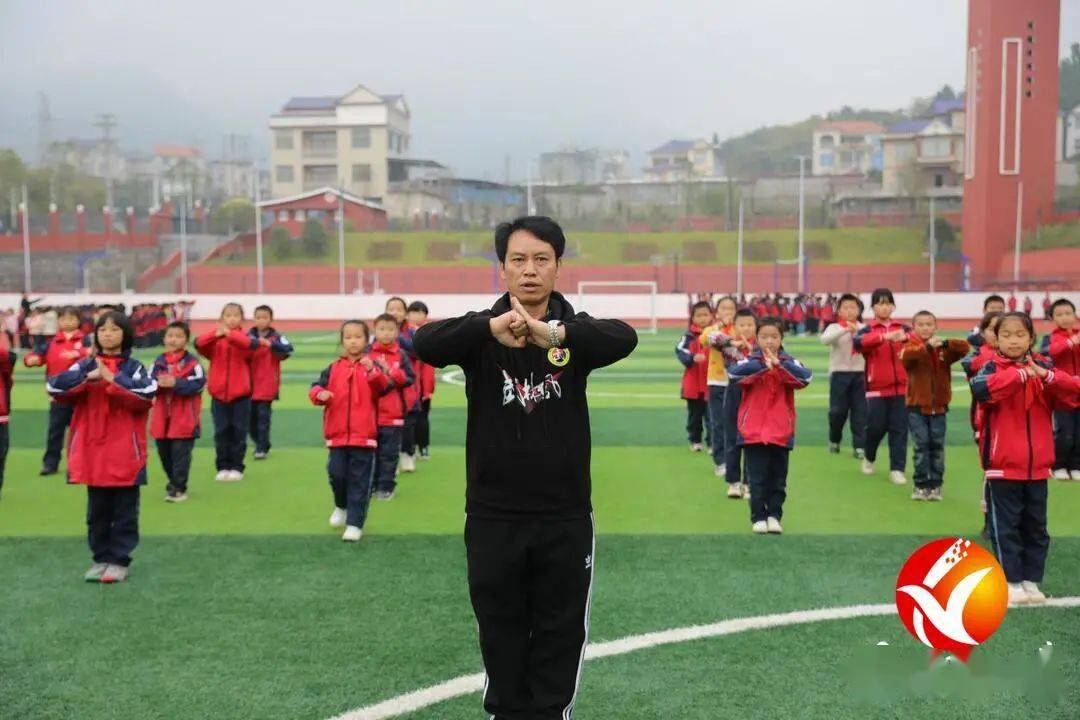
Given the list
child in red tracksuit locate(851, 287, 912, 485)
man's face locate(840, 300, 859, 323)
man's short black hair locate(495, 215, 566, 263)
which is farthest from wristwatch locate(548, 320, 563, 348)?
man's face locate(840, 300, 859, 323)

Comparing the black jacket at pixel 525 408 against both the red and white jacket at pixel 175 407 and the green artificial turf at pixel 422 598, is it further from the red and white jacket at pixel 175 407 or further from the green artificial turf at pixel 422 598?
the red and white jacket at pixel 175 407

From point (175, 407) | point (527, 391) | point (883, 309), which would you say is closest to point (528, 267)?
point (527, 391)

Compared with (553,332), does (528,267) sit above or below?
above

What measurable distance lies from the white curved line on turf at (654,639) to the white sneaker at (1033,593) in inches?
2.0

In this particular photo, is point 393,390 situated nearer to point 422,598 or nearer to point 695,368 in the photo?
point 422,598

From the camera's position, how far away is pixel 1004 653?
573cm

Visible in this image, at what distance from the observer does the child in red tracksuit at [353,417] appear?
8.56 m

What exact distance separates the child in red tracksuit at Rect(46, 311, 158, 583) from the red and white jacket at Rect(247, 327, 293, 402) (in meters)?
4.52

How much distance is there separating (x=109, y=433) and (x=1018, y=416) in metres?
5.63

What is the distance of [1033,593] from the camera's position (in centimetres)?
668

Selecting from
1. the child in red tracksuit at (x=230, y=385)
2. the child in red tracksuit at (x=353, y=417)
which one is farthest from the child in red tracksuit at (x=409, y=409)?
the child in red tracksuit at (x=353, y=417)

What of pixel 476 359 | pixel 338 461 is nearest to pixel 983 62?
pixel 338 461

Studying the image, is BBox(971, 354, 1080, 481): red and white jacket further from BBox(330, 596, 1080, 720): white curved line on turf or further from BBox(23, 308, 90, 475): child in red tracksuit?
BBox(23, 308, 90, 475): child in red tracksuit

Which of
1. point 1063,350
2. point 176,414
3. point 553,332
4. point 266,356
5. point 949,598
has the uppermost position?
point 553,332
